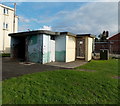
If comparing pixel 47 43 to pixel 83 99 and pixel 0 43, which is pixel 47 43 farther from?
pixel 0 43

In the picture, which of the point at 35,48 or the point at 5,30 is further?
the point at 5,30

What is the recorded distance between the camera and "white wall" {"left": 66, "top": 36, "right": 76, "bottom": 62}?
11.2 meters

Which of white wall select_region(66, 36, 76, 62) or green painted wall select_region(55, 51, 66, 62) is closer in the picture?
green painted wall select_region(55, 51, 66, 62)

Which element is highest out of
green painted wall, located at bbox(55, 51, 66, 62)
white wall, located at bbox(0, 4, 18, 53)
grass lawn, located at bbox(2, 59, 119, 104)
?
white wall, located at bbox(0, 4, 18, 53)

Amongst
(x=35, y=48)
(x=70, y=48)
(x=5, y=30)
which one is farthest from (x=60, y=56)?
(x=5, y=30)

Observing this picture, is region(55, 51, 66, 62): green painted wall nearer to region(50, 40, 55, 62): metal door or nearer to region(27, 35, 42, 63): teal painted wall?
region(50, 40, 55, 62): metal door

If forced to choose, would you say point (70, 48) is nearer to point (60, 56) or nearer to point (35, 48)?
point (60, 56)

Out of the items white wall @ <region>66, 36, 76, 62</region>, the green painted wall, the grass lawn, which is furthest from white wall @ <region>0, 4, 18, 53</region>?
the grass lawn

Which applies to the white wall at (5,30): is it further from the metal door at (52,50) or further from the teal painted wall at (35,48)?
the metal door at (52,50)

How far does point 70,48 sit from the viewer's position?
1185cm

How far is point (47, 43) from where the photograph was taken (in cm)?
1019

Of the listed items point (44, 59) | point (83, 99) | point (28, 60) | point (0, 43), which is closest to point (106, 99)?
point (83, 99)

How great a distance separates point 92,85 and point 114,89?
0.86m

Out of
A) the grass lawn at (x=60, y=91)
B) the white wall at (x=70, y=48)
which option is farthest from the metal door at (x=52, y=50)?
the grass lawn at (x=60, y=91)
